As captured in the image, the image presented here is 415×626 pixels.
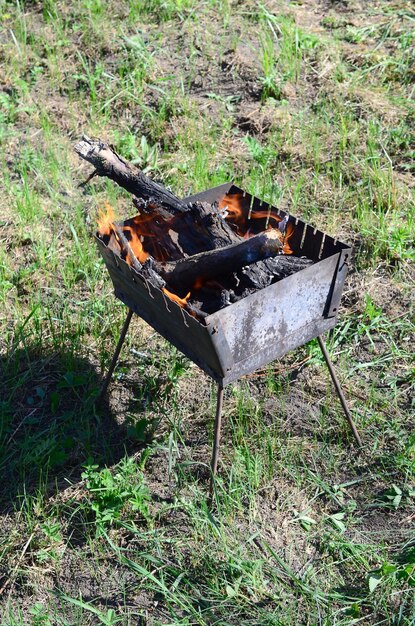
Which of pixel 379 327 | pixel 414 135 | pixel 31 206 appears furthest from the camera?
pixel 414 135

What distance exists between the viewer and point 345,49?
6500 millimetres

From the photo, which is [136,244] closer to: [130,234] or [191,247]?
[130,234]

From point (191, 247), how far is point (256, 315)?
647 millimetres

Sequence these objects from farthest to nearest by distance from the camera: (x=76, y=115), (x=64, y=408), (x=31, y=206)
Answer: (x=76, y=115), (x=31, y=206), (x=64, y=408)

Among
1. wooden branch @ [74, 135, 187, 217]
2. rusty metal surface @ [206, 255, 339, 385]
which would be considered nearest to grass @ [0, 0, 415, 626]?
rusty metal surface @ [206, 255, 339, 385]

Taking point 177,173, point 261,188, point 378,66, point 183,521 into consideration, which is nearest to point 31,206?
point 177,173

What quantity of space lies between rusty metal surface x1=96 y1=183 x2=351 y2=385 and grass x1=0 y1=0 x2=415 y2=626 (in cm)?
54

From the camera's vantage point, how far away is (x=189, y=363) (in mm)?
4340

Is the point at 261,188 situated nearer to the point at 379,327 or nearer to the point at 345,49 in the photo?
the point at 379,327

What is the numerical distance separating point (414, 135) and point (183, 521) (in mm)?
3331

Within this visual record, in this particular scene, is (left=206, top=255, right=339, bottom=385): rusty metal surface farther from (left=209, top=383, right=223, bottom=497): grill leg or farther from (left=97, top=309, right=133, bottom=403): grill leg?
(left=97, top=309, right=133, bottom=403): grill leg

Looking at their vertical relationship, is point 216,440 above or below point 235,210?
below

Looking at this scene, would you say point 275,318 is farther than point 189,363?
No

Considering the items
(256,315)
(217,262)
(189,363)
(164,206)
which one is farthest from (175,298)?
(189,363)
